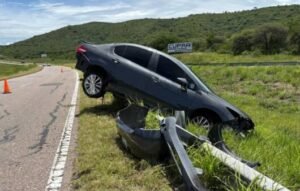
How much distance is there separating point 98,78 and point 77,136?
350 cm

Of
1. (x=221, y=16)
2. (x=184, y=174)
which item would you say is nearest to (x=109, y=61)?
(x=184, y=174)

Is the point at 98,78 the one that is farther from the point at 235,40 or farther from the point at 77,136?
the point at 235,40

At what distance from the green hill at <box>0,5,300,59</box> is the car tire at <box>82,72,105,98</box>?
62.2 meters

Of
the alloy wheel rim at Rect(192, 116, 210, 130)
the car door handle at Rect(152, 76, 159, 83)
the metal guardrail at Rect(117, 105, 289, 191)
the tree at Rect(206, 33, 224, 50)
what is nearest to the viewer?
the metal guardrail at Rect(117, 105, 289, 191)

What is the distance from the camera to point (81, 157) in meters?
7.27

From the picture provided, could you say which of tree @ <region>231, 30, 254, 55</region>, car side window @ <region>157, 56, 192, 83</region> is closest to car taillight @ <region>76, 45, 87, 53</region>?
car side window @ <region>157, 56, 192, 83</region>

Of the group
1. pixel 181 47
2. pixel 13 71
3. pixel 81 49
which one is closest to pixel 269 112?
pixel 81 49

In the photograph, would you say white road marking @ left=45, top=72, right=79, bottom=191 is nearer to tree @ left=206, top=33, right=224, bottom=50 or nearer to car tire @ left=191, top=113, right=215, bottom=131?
car tire @ left=191, top=113, right=215, bottom=131

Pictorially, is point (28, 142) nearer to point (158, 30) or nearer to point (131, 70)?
point (131, 70)

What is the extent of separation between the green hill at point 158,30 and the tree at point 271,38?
21.3ft

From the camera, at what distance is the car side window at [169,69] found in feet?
36.6

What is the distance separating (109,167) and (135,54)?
19.5 ft

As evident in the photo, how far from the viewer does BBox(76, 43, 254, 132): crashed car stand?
33.6 ft

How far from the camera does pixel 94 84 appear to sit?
12.5 metres
